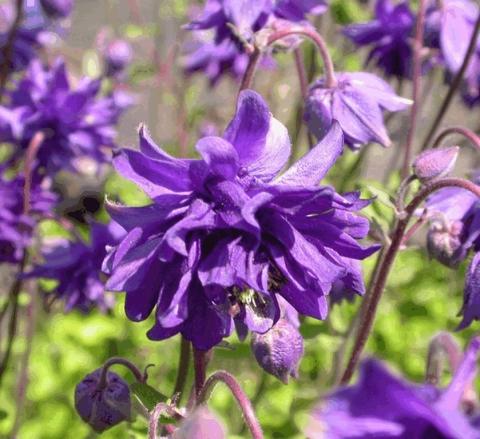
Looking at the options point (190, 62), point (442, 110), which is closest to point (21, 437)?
point (190, 62)

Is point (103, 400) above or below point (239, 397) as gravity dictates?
below

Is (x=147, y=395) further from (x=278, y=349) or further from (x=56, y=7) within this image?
(x=56, y=7)

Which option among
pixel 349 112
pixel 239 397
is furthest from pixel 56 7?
pixel 239 397

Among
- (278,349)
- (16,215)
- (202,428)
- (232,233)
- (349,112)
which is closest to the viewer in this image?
(202,428)

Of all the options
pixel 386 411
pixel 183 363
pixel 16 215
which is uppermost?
pixel 386 411

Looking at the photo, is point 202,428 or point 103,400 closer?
point 202,428

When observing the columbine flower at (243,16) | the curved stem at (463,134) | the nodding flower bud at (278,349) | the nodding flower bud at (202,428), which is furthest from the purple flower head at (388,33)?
the nodding flower bud at (202,428)
